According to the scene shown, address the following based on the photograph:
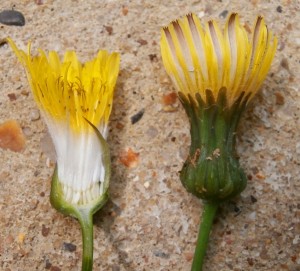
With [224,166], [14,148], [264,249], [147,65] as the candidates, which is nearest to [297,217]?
[264,249]

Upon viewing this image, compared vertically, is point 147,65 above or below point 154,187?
above

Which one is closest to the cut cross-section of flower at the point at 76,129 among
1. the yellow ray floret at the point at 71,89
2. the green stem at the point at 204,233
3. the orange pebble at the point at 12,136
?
the yellow ray floret at the point at 71,89

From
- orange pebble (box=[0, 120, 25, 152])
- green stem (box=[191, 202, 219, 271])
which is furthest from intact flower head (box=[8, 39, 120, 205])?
green stem (box=[191, 202, 219, 271])

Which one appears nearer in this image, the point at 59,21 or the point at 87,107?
the point at 87,107

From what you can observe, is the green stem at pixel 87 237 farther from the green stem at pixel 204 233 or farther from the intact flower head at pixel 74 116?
the green stem at pixel 204 233

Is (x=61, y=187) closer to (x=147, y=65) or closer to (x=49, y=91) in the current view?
(x=49, y=91)

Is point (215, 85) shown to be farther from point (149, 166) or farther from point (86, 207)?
point (86, 207)

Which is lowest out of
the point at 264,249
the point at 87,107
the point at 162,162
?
the point at 264,249
